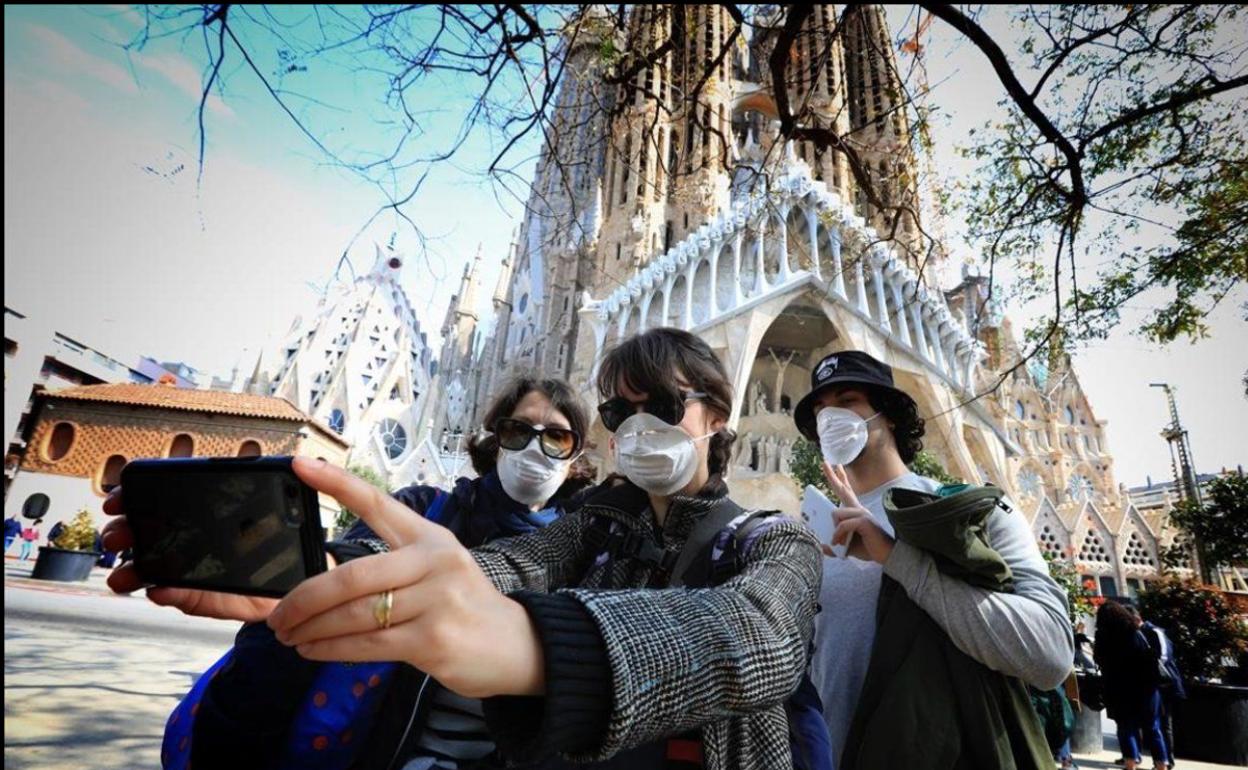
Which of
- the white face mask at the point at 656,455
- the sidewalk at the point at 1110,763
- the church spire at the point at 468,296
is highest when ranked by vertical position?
the church spire at the point at 468,296

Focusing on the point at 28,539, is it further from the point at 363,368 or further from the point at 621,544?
the point at 621,544

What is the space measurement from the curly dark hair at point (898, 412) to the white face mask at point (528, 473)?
155 cm

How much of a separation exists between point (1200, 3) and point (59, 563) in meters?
18.8

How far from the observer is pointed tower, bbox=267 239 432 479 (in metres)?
37.4

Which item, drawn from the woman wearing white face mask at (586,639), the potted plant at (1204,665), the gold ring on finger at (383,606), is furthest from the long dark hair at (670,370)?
the potted plant at (1204,665)

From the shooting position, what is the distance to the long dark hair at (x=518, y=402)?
9.61 feet

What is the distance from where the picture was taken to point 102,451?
20734mm

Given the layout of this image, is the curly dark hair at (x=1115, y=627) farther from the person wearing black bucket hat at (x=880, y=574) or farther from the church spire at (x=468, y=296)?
the church spire at (x=468, y=296)

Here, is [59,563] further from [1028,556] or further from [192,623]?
[1028,556]

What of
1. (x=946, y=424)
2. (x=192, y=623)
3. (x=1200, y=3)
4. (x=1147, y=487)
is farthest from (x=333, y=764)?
(x=1147, y=487)

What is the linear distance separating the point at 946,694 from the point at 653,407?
1357mm

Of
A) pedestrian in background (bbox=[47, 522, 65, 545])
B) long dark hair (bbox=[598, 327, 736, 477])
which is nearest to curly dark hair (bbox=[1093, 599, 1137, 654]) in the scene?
long dark hair (bbox=[598, 327, 736, 477])

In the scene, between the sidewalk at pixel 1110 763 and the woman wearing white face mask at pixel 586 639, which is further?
the sidewalk at pixel 1110 763

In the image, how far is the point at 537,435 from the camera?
9.23 ft
